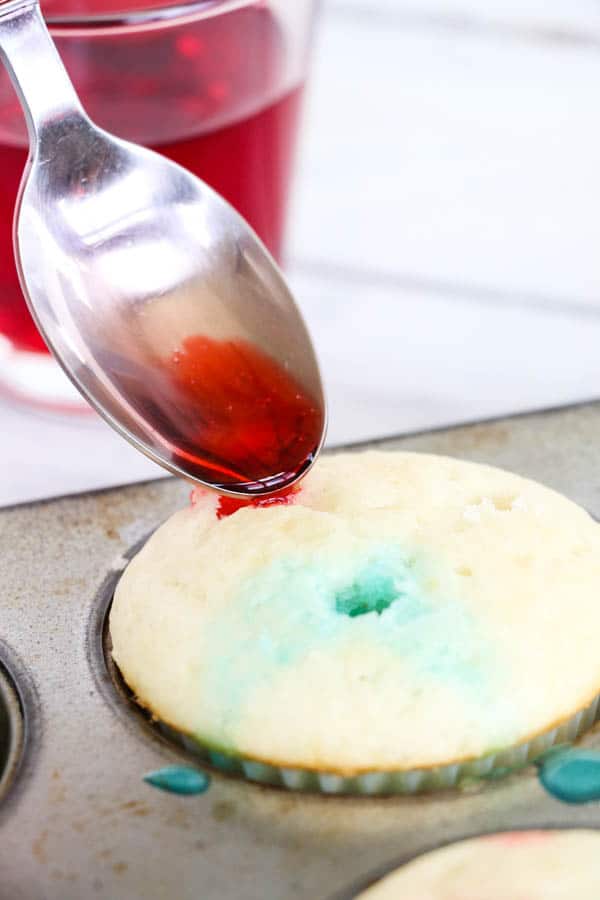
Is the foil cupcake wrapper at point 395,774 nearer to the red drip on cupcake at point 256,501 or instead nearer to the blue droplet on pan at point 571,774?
the blue droplet on pan at point 571,774

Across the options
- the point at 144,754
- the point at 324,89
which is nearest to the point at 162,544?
the point at 144,754

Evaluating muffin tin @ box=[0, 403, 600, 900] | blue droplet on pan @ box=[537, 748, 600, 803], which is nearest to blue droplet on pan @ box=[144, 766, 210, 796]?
muffin tin @ box=[0, 403, 600, 900]

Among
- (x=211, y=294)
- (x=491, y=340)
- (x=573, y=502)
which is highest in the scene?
(x=211, y=294)

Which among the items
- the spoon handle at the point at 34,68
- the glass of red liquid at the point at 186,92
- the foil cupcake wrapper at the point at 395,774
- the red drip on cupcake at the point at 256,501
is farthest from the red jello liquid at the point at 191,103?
the foil cupcake wrapper at the point at 395,774

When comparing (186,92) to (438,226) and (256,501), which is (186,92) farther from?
(438,226)

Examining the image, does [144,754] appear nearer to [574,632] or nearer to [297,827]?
[297,827]

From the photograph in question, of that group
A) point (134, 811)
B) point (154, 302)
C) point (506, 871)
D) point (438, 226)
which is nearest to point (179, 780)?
point (134, 811)

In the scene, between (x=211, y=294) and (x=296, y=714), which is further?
(x=211, y=294)

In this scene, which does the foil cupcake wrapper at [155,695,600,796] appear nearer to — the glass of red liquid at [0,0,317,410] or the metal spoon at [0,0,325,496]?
the metal spoon at [0,0,325,496]
